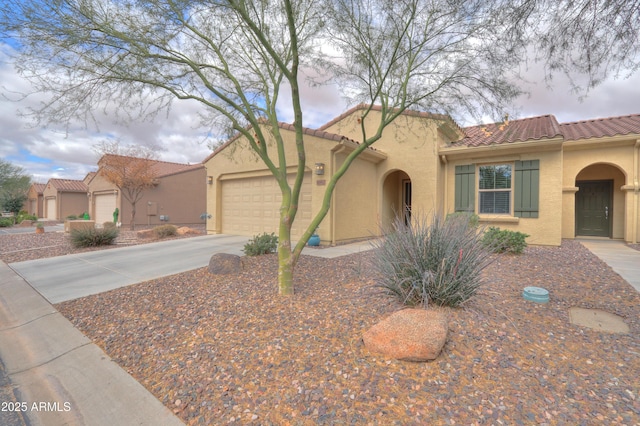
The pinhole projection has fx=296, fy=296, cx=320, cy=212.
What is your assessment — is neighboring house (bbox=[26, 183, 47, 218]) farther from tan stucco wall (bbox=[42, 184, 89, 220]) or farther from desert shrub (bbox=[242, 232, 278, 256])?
desert shrub (bbox=[242, 232, 278, 256])

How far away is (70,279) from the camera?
5.85 metres

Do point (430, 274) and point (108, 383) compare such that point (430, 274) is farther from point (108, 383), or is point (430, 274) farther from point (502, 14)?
point (502, 14)

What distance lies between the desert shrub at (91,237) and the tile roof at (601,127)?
52.1 feet

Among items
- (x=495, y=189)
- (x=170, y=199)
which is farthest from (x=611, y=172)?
(x=170, y=199)

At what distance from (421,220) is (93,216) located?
25117mm

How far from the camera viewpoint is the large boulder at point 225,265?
217 inches

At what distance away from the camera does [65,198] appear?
26.8 m

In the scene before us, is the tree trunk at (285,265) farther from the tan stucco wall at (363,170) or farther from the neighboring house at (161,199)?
the neighboring house at (161,199)

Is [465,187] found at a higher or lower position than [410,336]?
higher

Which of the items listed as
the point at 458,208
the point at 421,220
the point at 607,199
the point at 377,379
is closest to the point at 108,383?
the point at 377,379

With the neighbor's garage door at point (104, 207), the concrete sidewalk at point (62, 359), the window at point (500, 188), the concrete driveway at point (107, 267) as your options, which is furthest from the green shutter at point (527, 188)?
the neighbor's garage door at point (104, 207)

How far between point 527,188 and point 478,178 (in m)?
1.42

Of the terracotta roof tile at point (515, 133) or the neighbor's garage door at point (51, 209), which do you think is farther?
the neighbor's garage door at point (51, 209)

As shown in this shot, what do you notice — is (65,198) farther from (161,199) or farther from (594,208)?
(594,208)
